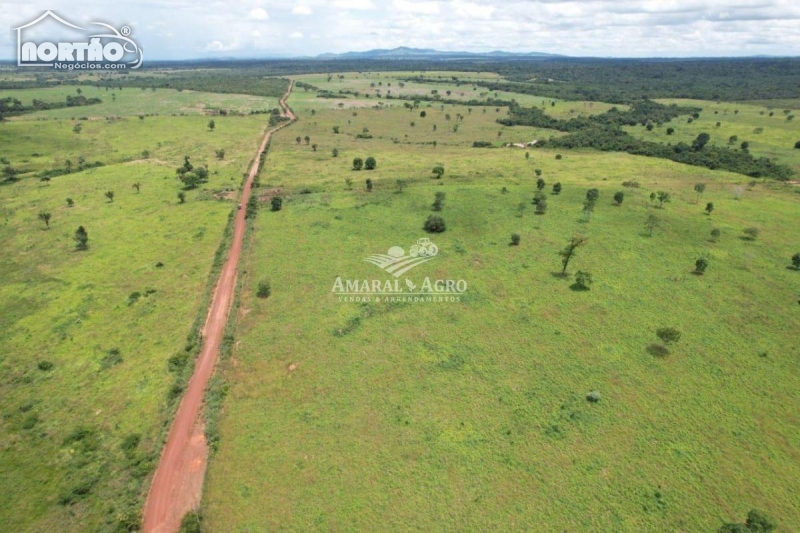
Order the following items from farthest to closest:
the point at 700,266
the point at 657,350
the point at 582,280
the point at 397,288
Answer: the point at 700,266
the point at 397,288
the point at 582,280
the point at 657,350

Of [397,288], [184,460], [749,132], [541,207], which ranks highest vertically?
[749,132]

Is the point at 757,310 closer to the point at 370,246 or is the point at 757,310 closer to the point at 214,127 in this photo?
the point at 370,246

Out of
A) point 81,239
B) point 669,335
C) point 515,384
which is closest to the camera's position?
point 515,384

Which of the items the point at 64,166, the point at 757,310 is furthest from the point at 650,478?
the point at 64,166

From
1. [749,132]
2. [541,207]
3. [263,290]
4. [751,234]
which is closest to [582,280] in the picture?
[541,207]

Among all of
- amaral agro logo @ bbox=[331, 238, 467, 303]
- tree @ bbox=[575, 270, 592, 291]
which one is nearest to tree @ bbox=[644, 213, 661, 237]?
tree @ bbox=[575, 270, 592, 291]

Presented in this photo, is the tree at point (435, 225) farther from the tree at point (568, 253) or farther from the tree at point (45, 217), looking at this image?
the tree at point (45, 217)

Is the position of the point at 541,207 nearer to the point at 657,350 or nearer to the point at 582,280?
the point at 582,280
